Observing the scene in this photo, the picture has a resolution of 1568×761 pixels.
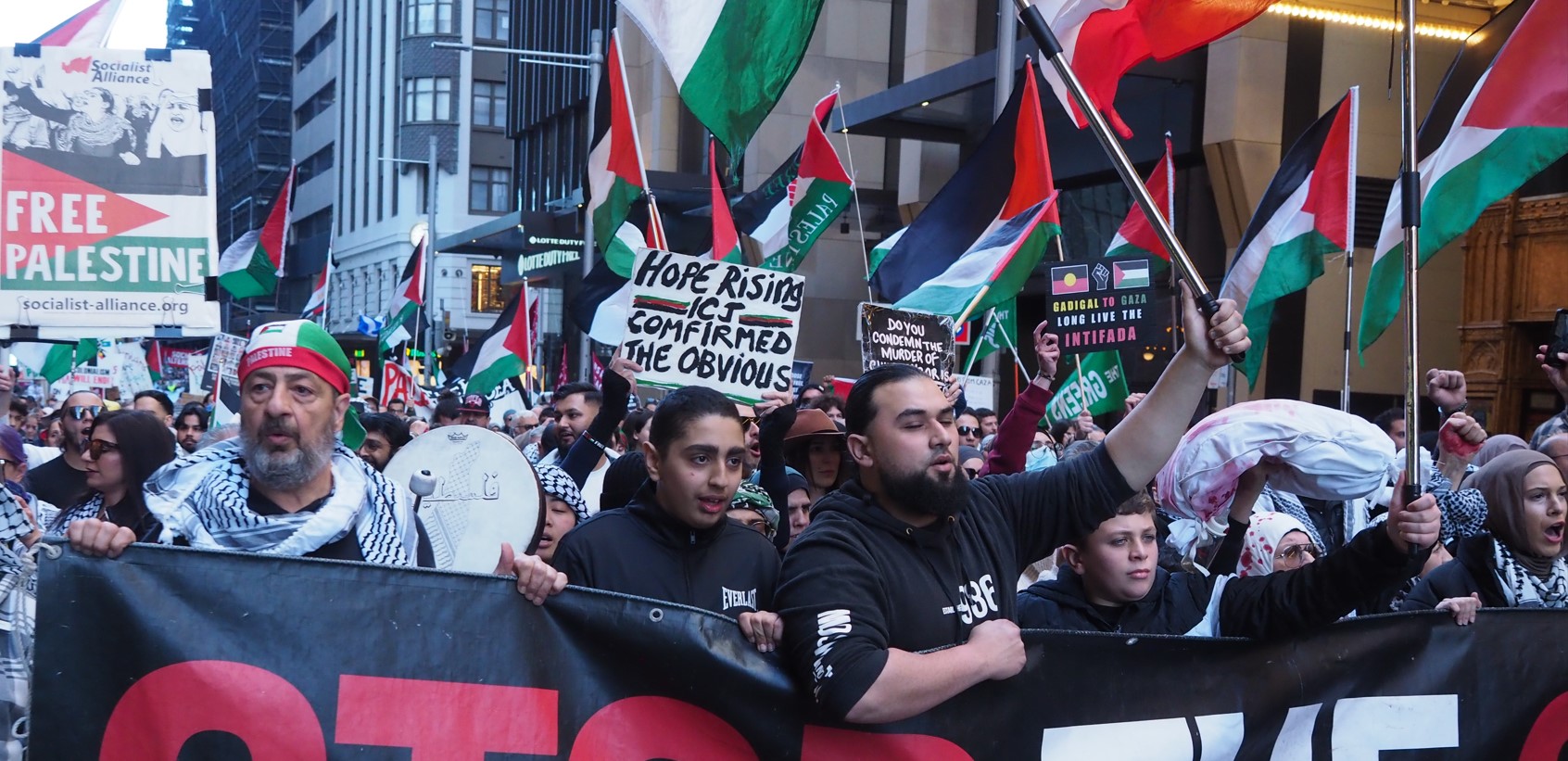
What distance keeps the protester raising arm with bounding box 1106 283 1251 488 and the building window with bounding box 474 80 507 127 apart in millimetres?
70003

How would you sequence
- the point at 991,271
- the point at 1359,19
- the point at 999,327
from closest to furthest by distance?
1. the point at 991,271
2. the point at 999,327
3. the point at 1359,19

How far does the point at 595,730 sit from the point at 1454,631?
220cm

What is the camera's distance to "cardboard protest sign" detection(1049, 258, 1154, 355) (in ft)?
27.5

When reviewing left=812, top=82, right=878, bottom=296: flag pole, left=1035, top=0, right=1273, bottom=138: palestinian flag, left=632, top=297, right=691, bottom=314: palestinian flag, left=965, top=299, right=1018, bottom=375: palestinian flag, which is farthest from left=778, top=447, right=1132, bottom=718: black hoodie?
left=965, top=299, right=1018, bottom=375: palestinian flag

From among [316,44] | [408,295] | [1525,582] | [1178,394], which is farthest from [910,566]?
[316,44]

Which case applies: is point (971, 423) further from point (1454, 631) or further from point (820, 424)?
point (1454, 631)

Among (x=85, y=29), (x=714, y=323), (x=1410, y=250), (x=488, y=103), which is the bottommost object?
(x=714, y=323)

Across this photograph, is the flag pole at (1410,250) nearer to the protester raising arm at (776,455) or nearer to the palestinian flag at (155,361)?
the protester raising arm at (776,455)

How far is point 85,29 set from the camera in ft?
24.9

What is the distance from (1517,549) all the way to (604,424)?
328 cm

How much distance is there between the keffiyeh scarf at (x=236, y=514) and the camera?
360cm

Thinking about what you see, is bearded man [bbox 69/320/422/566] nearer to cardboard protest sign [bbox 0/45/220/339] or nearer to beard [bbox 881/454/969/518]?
beard [bbox 881/454/969/518]

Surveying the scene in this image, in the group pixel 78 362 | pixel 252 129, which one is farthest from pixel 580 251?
pixel 252 129

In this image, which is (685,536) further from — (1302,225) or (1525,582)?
(1302,225)
